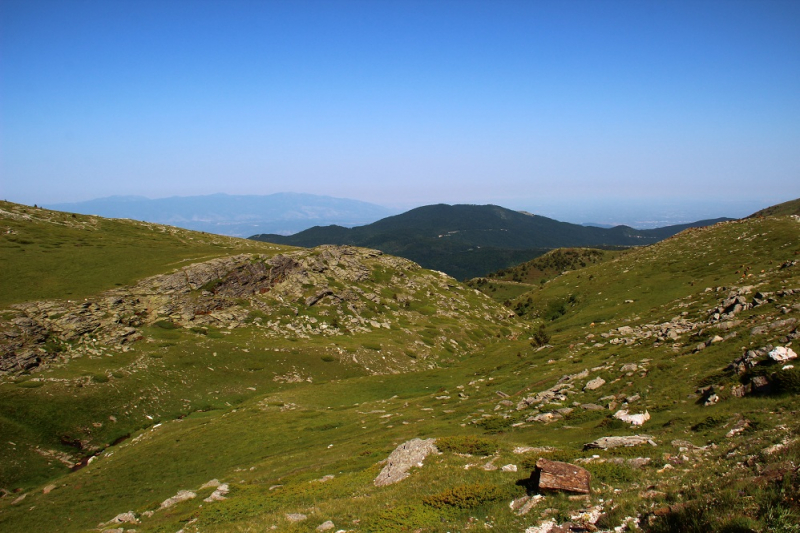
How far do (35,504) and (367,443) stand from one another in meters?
27.1

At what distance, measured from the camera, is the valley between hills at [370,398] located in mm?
15039

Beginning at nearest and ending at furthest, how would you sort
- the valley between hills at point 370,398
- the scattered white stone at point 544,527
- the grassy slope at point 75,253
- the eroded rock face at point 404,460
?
the scattered white stone at point 544,527
the valley between hills at point 370,398
the eroded rock face at point 404,460
the grassy slope at point 75,253

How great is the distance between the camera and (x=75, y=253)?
87.2 m

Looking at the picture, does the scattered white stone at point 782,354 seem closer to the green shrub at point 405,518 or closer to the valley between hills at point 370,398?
the valley between hills at point 370,398

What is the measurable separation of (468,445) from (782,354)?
17534 mm

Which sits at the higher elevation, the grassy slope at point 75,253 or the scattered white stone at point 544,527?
the grassy slope at point 75,253

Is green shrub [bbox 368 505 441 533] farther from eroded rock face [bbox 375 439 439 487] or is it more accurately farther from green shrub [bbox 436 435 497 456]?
green shrub [bbox 436 435 497 456]

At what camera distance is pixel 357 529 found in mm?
15305

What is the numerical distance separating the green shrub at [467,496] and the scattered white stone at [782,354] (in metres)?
17.0

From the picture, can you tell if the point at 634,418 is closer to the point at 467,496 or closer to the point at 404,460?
the point at 467,496

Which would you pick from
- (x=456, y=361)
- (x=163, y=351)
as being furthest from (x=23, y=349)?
(x=456, y=361)

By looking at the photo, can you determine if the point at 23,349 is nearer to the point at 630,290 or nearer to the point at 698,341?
the point at 698,341

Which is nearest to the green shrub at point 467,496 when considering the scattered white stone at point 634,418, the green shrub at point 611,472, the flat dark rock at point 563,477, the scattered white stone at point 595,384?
the flat dark rock at point 563,477

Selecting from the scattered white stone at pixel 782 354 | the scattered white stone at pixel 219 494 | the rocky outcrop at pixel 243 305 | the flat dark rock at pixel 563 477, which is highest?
the scattered white stone at pixel 782 354
